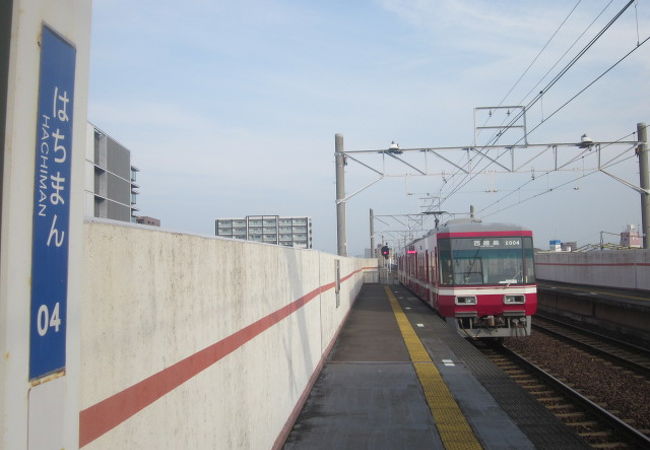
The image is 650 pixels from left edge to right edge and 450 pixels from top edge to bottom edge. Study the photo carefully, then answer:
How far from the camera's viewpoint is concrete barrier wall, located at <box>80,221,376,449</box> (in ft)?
7.13

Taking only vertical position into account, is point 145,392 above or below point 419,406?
above

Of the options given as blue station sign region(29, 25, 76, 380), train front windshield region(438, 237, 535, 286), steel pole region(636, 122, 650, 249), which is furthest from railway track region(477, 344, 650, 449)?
steel pole region(636, 122, 650, 249)

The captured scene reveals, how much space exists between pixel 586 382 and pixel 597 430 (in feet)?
11.0

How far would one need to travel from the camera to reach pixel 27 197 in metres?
1.49

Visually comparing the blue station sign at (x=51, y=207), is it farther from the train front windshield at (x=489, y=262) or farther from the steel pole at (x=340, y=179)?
the steel pole at (x=340, y=179)

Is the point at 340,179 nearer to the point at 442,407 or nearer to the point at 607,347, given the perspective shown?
the point at 607,347

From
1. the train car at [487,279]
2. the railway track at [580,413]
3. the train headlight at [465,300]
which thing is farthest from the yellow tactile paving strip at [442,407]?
the train car at [487,279]

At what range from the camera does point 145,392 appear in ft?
8.48

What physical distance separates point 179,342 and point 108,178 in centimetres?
138

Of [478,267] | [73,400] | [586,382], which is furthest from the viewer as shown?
[478,267]

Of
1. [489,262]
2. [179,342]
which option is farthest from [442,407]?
[489,262]

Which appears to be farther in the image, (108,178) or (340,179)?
(340,179)

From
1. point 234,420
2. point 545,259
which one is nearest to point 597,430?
point 234,420

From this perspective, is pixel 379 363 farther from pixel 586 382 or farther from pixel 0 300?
pixel 0 300
